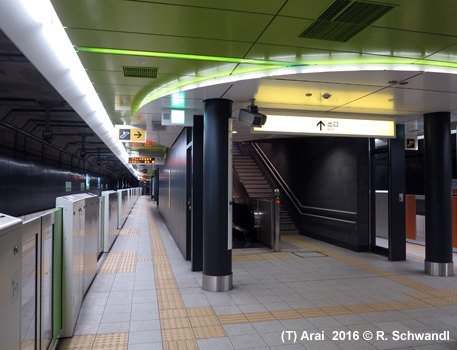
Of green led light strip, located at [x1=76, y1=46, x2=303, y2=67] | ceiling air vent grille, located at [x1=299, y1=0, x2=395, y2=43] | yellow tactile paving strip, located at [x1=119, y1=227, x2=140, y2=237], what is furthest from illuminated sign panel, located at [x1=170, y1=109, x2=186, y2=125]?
yellow tactile paving strip, located at [x1=119, y1=227, x2=140, y2=237]

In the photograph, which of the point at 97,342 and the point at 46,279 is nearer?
the point at 46,279

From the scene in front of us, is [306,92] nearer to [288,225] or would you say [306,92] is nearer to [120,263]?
[120,263]

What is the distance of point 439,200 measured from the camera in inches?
235

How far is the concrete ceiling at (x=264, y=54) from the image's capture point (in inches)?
108

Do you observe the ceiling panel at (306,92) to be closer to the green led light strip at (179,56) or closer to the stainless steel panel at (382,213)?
the green led light strip at (179,56)

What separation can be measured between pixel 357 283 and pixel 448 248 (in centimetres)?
183

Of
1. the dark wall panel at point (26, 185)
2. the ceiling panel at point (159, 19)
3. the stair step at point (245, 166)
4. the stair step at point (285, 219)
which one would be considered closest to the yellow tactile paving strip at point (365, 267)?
the stair step at point (285, 219)

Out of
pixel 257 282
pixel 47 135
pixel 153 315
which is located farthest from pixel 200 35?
pixel 47 135

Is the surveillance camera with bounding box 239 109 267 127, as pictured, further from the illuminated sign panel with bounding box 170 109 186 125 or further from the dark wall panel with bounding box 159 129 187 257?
the dark wall panel with bounding box 159 129 187 257

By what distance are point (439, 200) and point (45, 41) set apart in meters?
6.31

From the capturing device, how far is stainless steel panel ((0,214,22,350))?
60.9 inches

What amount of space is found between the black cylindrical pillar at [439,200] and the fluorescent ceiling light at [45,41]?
582cm

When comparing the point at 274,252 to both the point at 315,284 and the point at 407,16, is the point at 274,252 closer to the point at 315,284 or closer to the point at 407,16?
the point at 315,284

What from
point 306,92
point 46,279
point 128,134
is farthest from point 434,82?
point 128,134
